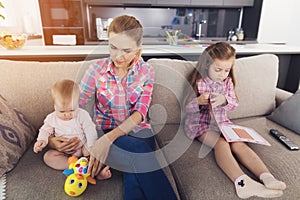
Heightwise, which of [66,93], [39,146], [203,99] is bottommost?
[39,146]

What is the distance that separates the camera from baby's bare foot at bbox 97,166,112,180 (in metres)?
0.92

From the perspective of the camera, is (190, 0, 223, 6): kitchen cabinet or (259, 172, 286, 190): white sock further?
(190, 0, 223, 6): kitchen cabinet

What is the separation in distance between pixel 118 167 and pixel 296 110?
1031 millimetres

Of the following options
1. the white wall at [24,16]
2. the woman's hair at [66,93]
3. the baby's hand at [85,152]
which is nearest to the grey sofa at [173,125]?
the baby's hand at [85,152]

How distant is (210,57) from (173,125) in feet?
1.46

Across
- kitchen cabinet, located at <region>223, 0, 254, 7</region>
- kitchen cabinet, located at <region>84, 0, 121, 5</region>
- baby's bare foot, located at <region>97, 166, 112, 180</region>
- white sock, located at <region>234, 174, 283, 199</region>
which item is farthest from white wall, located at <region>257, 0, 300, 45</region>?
baby's bare foot, located at <region>97, 166, 112, 180</region>

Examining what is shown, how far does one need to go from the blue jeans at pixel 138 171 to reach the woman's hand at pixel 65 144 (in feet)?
0.55

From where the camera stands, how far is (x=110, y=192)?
0.87 metres

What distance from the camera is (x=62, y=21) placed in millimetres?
3076

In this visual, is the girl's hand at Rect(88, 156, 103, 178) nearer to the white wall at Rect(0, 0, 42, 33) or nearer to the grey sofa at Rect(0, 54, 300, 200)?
the grey sofa at Rect(0, 54, 300, 200)

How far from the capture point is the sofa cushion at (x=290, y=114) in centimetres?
128

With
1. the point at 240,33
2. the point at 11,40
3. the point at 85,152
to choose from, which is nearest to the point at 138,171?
the point at 85,152

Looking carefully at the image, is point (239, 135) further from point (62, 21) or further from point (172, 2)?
point (62, 21)

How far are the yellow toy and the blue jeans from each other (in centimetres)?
10
